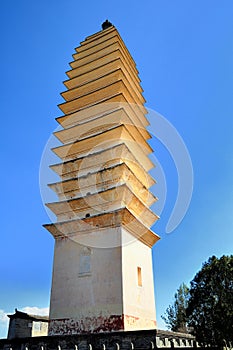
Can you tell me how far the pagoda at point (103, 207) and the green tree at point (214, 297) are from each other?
117 inches

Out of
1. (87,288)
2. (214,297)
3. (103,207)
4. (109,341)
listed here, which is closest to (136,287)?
(87,288)

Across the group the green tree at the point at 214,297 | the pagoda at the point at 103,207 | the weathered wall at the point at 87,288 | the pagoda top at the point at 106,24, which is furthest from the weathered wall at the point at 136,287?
the pagoda top at the point at 106,24

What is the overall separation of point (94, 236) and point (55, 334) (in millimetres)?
4189

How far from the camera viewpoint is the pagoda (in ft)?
39.6

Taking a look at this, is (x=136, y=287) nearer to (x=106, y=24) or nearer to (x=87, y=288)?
(x=87, y=288)

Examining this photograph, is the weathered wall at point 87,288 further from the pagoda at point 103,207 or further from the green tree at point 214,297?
the green tree at point 214,297

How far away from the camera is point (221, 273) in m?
16.6

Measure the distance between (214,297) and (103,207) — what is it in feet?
25.4

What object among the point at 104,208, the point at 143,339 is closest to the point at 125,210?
the point at 104,208

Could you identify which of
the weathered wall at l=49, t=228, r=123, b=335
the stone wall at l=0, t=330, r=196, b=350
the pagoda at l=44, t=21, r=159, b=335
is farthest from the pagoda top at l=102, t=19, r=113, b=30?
the stone wall at l=0, t=330, r=196, b=350

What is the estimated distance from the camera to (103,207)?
14.1m

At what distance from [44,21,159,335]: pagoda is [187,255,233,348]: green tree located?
9.77 feet

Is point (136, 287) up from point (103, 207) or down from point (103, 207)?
down

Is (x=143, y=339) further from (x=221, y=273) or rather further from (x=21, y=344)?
(x=221, y=273)
